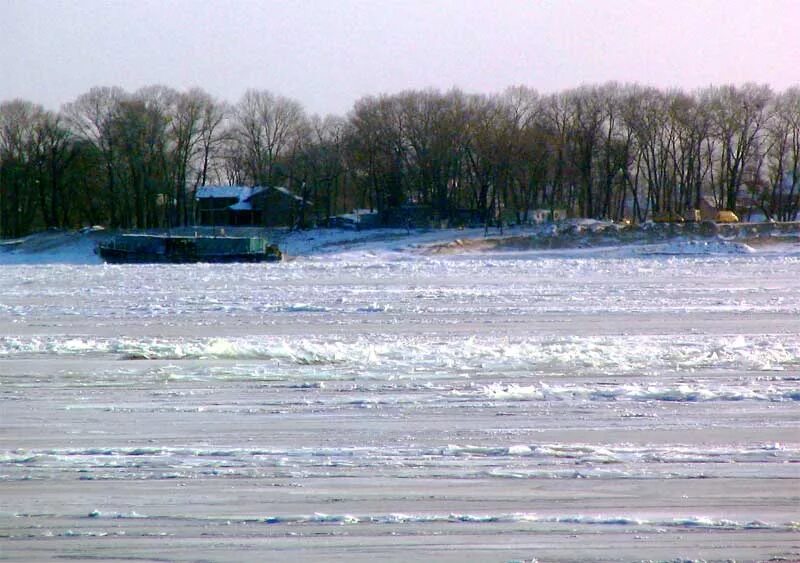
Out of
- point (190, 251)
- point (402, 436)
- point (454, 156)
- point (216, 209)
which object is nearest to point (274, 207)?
point (216, 209)

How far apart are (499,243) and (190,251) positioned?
657 inches

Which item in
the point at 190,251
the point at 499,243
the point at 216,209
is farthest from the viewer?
the point at 216,209

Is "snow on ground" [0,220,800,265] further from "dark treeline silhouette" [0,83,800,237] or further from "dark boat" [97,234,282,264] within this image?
"dark treeline silhouette" [0,83,800,237]

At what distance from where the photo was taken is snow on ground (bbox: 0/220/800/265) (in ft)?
156

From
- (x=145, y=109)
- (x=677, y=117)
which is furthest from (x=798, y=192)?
(x=145, y=109)

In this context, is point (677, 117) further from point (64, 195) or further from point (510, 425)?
point (510, 425)

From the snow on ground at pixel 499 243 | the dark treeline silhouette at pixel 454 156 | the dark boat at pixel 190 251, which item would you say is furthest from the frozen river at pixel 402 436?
the dark treeline silhouette at pixel 454 156

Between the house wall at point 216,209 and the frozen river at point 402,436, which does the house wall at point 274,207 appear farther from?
the frozen river at point 402,436

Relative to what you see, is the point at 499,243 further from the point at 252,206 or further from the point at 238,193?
the point at 238,193

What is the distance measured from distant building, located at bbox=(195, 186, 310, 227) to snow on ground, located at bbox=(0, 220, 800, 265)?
14457 mm

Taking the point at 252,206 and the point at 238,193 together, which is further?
the point at 238,193

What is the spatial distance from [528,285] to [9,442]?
62.3ft

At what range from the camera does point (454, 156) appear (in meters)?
84.2

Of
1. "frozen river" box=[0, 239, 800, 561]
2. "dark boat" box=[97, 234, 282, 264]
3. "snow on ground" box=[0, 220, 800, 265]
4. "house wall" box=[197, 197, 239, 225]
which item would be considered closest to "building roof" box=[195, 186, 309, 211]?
"house wall" box=[197, 197, 239, 225]
